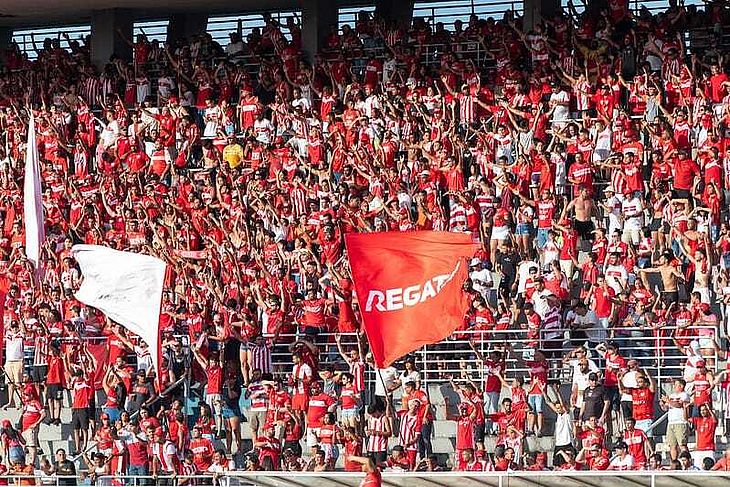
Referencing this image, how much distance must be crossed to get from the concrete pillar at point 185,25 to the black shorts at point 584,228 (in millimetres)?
9522

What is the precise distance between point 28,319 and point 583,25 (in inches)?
321

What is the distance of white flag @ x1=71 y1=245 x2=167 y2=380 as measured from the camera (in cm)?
1927

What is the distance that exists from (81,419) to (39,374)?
3.82 ft

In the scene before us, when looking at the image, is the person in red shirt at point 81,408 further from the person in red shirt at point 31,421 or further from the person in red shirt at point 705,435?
the person in red shirt at point 705,435

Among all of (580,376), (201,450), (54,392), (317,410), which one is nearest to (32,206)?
(54,392)

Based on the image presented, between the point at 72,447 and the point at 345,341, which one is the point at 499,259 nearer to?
the point at 345,341

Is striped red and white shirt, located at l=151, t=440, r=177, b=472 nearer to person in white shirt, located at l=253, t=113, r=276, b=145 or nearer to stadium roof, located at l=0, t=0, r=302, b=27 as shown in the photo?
person in white shirt, located at l=253, t=113, r=276, b=145

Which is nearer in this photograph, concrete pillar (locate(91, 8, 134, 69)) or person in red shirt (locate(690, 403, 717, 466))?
person in red shirt (locate(690, 403, 717, 466))

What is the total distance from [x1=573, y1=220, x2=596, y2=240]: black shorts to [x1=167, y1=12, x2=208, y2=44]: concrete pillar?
9.52 metres

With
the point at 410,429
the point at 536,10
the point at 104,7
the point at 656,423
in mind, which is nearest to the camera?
the point at 656,423

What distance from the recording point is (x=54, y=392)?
22.0 metres

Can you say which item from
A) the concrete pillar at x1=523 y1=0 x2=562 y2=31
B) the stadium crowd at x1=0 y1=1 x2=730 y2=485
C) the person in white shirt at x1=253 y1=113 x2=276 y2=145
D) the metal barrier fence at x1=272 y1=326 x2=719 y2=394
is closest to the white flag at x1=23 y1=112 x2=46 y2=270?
the stadium crowd at x1=0 y1=1 x2=730 y2=485

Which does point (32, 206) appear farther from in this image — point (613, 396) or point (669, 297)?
point (669, 297)

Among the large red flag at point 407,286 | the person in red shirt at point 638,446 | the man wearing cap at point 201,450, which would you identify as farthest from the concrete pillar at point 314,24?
the person in red shirt at point 638,446
